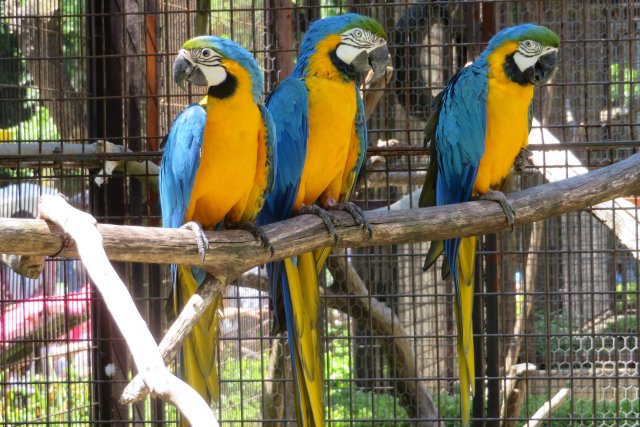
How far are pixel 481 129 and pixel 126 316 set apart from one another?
4.90 feet

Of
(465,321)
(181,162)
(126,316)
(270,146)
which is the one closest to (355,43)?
(270,146)

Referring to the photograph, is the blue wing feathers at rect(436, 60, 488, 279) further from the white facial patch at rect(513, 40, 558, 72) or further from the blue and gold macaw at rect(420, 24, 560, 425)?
the white facial patch at rect(513, 40, 558, 72)

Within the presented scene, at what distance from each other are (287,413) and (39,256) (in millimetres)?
2068

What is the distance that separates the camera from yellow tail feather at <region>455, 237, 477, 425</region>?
8.03 ft

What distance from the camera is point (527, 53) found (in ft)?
7.93

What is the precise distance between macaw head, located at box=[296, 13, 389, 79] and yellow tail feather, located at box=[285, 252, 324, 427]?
1.86 ft

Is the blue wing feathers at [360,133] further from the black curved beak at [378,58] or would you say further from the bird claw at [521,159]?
the bird claw at [521,159]

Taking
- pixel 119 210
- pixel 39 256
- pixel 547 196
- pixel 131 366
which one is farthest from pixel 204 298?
pixel 131 366

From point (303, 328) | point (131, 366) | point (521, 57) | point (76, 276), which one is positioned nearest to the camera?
point (303, 328)

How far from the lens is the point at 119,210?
3121 millimetres

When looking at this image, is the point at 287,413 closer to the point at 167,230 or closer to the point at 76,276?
the point at 76,276

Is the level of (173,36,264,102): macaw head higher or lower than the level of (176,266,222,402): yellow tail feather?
higher

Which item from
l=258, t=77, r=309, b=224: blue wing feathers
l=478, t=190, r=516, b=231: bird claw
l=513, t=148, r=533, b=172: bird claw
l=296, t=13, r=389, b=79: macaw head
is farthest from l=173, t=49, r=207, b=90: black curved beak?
l=513, t=148, r=533, b=172: bird claw

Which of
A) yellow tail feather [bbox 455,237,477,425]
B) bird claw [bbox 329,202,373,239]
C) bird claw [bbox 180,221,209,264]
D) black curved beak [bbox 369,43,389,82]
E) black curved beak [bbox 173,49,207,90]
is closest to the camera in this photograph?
bird claw [bbox 180,221,209,264]
